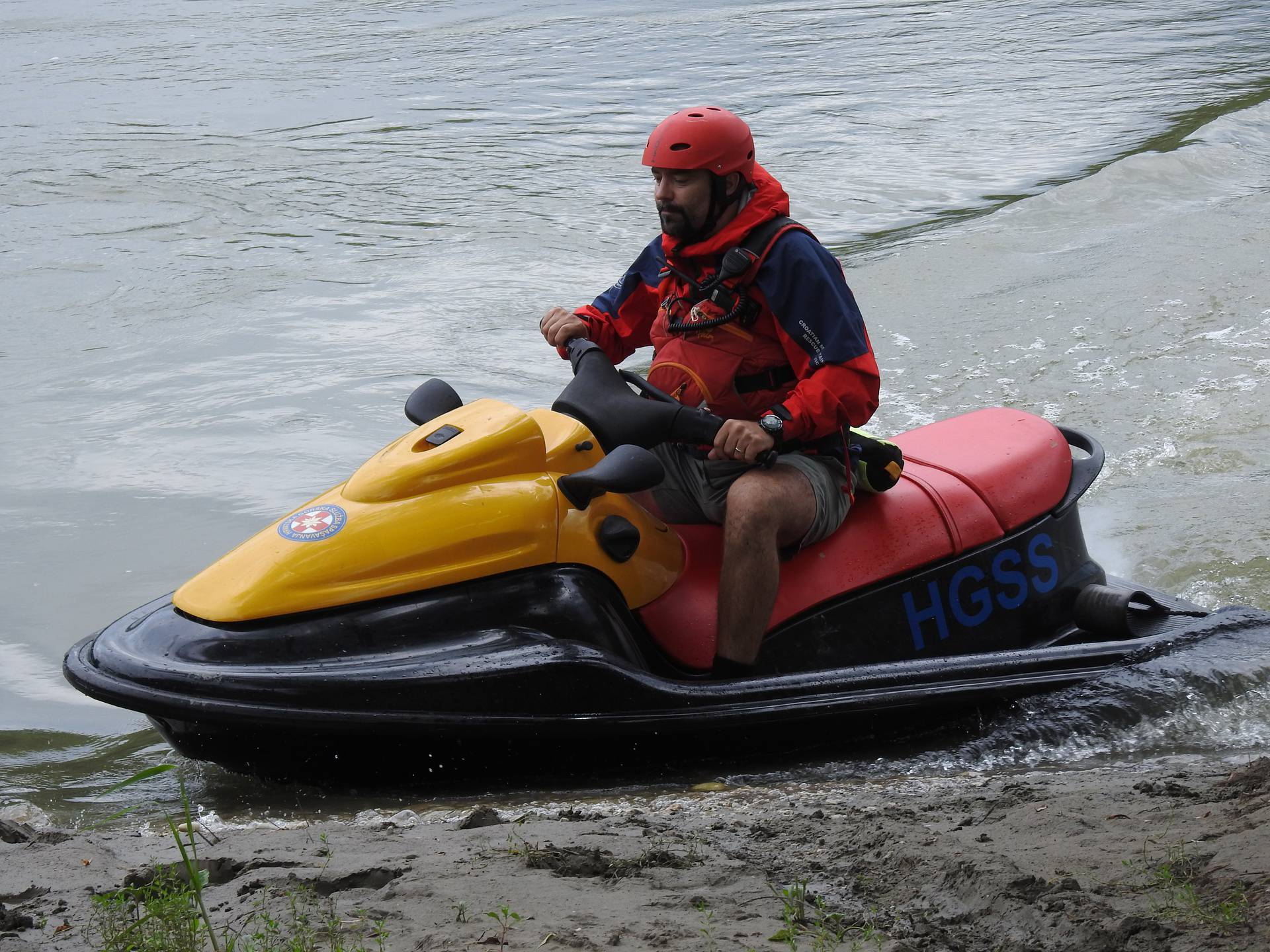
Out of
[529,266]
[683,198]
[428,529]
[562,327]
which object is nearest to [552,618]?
[428,529]

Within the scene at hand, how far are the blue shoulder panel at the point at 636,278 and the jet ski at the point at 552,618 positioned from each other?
0.27 metres

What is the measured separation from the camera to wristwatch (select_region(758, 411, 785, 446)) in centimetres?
367

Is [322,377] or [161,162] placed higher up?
[161,162]

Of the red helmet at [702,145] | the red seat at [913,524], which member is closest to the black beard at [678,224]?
the red helmet at [702,145]

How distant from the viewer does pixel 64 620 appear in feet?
16.7

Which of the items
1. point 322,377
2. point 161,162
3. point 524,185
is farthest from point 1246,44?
point 322,377

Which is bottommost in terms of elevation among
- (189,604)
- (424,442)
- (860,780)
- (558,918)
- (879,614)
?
(860,780)

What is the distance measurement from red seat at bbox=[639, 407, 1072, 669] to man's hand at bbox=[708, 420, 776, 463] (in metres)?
0.39

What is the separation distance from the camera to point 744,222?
379 centimetres

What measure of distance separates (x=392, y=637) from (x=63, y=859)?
0.85m

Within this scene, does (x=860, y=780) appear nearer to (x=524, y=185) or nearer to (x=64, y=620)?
(x=64, y=620)

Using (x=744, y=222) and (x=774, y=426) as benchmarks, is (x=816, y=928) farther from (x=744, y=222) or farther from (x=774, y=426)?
(x=744, y=222)

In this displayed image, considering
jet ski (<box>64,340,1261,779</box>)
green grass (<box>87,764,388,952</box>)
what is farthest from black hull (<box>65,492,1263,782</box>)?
green grass (<box>87,764,388,952</box>)

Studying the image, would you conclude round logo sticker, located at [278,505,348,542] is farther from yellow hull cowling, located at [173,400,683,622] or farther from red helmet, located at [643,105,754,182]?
red helmet, located at [643,105,754,182]
